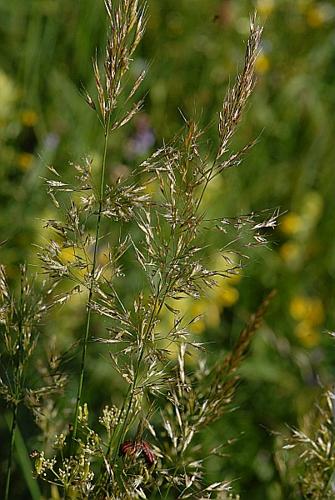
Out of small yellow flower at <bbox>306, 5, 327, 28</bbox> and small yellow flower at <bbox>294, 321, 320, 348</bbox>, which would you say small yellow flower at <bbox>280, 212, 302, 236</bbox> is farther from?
small yellow flower at <bbox>306, 5, 327, 28</bbox>

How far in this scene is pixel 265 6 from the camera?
3414 millimetres

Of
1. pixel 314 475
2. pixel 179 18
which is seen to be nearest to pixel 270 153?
pixel 179 18

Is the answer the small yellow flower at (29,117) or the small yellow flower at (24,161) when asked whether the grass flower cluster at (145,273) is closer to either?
the small yellow flower at (24,161)

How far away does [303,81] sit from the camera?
3316 millimetres

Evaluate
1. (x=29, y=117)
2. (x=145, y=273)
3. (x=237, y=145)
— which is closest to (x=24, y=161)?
(x=29, y=117)

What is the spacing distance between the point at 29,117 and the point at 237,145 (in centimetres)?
70

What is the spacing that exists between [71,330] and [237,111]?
1582 mm

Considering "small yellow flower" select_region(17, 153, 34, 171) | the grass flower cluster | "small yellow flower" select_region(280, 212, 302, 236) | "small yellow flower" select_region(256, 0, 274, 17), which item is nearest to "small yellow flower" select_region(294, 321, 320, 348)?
"small yellow flower" select_region(280, 212, 302, 236)

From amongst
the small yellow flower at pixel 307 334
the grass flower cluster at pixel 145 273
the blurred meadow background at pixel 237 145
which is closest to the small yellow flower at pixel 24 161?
the blurred meadow background at pixel 237 145

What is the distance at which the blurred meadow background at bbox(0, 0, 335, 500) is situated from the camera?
2.43m

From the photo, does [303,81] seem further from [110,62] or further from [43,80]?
[110,62]

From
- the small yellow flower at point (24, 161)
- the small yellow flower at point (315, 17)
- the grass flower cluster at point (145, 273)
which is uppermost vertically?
the grass flower cluster at point (145, 273)

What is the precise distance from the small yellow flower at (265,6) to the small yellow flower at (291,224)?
2.79 feet

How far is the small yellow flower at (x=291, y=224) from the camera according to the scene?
9.84 feet
